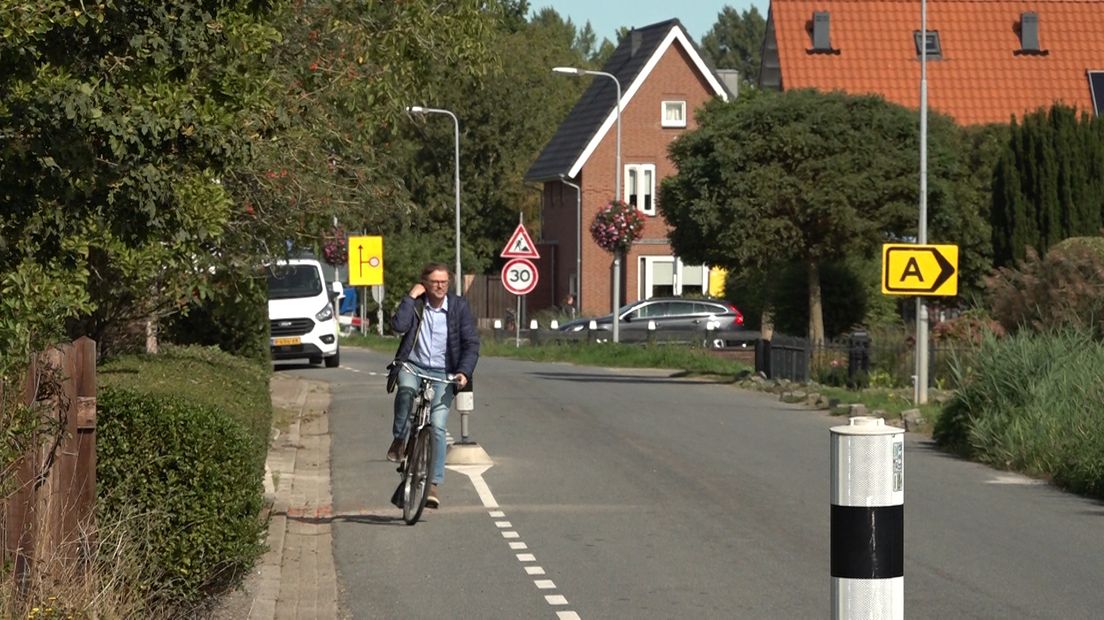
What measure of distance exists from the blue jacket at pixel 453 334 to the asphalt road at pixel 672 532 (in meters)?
1.09

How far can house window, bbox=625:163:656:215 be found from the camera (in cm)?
6256

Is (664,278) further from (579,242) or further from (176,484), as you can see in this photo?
(176,484)

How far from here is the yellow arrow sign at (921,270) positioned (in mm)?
22859

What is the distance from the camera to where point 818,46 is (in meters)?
57.1

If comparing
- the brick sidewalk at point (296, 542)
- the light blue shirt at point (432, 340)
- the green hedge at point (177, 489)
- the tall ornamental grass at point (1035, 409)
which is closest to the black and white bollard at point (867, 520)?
the green hedge at point (177, 489)

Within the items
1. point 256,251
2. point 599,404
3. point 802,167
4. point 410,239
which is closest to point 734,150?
point 802,167

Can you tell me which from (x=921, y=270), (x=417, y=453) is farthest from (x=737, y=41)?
(x=417, y=453)

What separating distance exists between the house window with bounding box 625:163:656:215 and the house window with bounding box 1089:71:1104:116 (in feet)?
48.2

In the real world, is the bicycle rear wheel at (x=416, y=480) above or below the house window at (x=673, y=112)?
below

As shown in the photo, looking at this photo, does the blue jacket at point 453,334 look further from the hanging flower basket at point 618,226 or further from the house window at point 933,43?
the house window at point 933,43

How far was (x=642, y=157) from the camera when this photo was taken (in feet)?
206

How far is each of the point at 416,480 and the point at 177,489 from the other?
12.4 ft

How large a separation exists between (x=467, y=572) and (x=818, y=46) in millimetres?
48517

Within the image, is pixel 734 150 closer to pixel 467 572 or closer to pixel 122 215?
pixel 467 572
